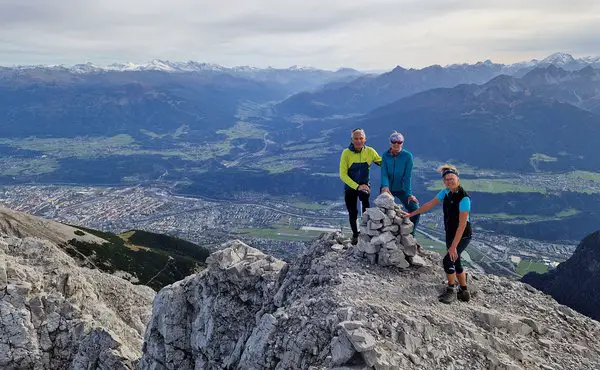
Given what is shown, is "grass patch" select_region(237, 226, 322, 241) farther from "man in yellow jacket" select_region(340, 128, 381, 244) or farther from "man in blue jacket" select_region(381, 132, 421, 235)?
"man in blue jacket" select_region(381, 132, 421, 235)

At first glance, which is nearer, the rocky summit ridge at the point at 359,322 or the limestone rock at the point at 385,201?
the rocky summit ridge at the point at 359,322

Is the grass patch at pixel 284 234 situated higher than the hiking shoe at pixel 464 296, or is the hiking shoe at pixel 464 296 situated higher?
the hiking shoe at pixel 464 296

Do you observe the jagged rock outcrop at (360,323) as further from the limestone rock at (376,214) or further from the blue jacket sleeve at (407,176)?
the blue jacket sleeve at (407,176)

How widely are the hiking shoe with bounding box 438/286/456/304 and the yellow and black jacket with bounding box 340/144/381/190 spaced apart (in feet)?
20.2

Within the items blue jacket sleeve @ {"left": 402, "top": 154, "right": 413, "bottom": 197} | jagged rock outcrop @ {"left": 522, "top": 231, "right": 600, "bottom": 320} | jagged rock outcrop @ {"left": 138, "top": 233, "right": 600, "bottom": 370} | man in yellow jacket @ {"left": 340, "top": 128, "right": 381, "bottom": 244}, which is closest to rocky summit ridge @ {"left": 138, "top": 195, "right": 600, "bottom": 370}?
jagged rock outcrop @ {"left": 138, "top": 233, "right": 600, "bottom": 370}

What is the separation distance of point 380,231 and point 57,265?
105 feet

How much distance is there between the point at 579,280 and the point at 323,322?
104154 mm

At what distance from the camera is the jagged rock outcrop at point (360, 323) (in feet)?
48.0

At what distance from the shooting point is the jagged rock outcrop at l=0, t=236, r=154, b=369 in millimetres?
29766

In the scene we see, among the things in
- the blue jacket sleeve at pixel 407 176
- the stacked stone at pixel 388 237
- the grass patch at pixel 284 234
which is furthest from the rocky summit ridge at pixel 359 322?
the grass patch at pixel 284 234

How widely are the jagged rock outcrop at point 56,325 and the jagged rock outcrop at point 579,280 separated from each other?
283 feet

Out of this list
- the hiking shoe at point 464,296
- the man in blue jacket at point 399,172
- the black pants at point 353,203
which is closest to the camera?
the hiking shoe at point 464,296

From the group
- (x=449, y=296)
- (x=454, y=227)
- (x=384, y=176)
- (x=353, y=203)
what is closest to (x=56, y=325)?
(x=353, y=203)

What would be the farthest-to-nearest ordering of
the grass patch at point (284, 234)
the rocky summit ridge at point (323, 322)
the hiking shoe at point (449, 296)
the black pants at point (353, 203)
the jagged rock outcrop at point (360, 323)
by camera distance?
the grass patch at point (284, 234), the black pants at point (353, 203), the hiking shoe at point (449, 296), the rocky summit ridge at point (323, 322), the jagged rock outcrop at point (360, 323)
